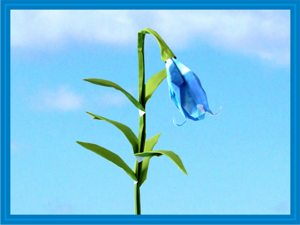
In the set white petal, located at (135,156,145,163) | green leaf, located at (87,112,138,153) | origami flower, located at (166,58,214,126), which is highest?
origami flower, located at (166,58,214,126)

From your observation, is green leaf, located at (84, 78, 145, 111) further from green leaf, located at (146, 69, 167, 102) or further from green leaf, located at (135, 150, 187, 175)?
green leaf, located at (135, 150, 187, 175)

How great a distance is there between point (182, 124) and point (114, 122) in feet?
1.28

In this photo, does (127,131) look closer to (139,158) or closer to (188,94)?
(139,158)

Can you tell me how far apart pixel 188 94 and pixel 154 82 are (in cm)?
36

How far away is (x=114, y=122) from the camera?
3445 mm

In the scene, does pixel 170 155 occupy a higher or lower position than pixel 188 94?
lower

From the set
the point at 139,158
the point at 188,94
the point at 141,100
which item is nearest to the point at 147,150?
the point at 139,158

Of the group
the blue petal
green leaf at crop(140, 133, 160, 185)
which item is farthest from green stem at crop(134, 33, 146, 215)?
the blue petal

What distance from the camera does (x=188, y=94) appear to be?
3.17 m

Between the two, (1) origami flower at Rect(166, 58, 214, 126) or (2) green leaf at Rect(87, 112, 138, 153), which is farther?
(2) green leaf at Rect(87, 112, 138, 153)

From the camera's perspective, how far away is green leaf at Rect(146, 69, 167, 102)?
3.48 meters

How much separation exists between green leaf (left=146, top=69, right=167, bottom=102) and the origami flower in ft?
0.98

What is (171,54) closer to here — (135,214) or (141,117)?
(141,117)

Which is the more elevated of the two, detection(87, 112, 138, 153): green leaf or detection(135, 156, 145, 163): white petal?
detection(87, 112, 138, 153): green leaf
